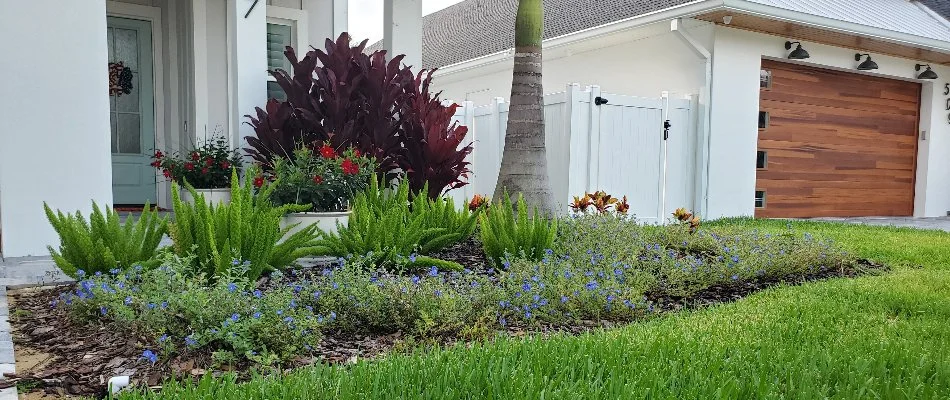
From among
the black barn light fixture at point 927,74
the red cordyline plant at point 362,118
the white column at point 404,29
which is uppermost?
the black barn light fixture at point 927,74

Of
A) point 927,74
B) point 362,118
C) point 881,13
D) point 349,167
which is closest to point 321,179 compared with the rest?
point 349,167

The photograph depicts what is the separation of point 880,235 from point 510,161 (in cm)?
433

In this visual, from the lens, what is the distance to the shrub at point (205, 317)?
9.24ft

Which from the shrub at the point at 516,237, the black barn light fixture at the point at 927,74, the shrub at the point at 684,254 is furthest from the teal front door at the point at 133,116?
the black barn light fixture at the point at 927,74

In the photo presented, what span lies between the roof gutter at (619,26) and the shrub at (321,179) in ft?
17.4

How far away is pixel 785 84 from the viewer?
10.8 metres

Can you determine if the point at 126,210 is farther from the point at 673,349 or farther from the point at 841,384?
the point at 841,384

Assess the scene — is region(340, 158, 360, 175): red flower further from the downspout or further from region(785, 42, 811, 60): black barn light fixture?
region(785, 42, 811, 60): black barn light fixture

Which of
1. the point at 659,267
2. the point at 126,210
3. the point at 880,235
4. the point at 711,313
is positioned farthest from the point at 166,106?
the point at 880,235

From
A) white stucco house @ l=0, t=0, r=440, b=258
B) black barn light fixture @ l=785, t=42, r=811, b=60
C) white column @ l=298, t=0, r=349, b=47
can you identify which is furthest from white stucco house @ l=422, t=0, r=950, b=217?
white stucco house @ l=0, t=0, r=440, b=258

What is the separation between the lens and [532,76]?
21.6 feet

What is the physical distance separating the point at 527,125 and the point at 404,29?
6.14 ft

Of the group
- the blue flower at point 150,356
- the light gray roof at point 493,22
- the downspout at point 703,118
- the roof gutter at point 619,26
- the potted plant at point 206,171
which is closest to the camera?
the blue flower at point 150,356

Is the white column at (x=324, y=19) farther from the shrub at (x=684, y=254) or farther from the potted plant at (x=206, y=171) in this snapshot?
the shrub at (x=684, y=254)
